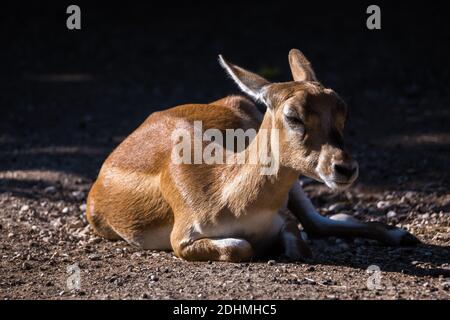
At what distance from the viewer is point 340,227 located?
7934mm

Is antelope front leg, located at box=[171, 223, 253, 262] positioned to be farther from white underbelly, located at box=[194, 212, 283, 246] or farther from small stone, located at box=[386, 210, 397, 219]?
small stone, located at box=[386, 210, 397, 219]

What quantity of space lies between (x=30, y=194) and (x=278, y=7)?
26.2 ft

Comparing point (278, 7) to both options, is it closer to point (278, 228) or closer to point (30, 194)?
point (30, 194)

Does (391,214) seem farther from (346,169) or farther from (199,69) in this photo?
(199,69)

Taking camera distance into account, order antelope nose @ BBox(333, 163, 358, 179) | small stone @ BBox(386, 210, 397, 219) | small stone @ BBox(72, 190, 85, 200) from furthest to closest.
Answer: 1. small stone @ BBox(72, 190, 85, 200)
2. small stone @ BBox(386, 210, 397, 219)
3. antelope nose @ BBox(333, 163, 358, 179)

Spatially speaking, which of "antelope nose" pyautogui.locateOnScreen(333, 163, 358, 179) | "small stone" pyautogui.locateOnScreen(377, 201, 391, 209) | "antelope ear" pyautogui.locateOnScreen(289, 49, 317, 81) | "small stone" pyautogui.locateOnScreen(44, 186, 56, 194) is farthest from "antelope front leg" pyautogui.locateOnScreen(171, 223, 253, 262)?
"small stone" pyautogui.locateOnScreen(44, 186, 56, 194)

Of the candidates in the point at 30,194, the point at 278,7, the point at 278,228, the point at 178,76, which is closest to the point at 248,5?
the point at 278,7

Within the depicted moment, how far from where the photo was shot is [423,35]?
45.8 ft

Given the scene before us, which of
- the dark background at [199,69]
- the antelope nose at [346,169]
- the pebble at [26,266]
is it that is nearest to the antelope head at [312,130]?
the antelope nose at [346,169]

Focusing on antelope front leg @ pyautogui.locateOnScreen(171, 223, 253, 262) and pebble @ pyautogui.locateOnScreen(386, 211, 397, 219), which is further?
pebble @ pyautogui.locateOnScreen(386, 211, 397, 219)

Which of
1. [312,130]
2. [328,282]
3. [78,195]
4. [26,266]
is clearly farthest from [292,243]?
[78,195]

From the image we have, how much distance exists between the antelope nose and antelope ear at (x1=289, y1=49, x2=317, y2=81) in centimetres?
114

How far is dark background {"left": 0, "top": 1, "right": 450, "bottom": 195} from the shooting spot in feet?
34.0

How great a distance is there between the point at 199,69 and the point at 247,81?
22.8 feet
